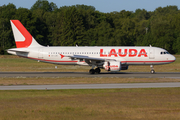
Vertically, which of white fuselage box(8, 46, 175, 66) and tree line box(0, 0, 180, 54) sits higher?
tree line box(0, 0, 180, 54)

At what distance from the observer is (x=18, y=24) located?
1614 inches

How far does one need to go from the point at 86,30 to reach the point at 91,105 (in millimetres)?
99939

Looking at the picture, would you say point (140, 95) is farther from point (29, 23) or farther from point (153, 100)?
point (29, 23)

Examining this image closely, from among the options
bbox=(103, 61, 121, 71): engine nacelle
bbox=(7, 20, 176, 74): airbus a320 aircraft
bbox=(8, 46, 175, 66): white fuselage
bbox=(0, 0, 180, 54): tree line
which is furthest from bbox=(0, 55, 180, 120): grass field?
bbox=(0, 0, 180, 54): tree line

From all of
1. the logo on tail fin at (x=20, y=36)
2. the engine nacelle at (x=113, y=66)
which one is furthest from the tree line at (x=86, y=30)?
the engine nacelle at (x=113, y=66)

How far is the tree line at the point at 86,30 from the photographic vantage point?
336 ft

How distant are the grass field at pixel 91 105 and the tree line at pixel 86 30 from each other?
80.4 meters

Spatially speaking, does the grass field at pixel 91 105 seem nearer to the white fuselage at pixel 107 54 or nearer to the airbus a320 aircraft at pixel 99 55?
the airbus a320 aircraft at pixel 99 55

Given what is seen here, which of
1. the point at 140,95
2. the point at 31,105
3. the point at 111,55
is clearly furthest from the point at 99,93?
the point at 111,55

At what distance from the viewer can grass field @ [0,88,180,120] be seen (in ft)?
42.8

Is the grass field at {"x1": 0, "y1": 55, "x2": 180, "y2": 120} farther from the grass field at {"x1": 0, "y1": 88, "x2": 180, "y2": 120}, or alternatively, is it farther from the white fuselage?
the white fuselage

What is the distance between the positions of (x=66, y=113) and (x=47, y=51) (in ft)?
88.3

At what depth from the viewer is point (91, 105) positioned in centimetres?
1536

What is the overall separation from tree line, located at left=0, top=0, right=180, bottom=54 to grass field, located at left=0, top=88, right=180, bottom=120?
80.4 meters
